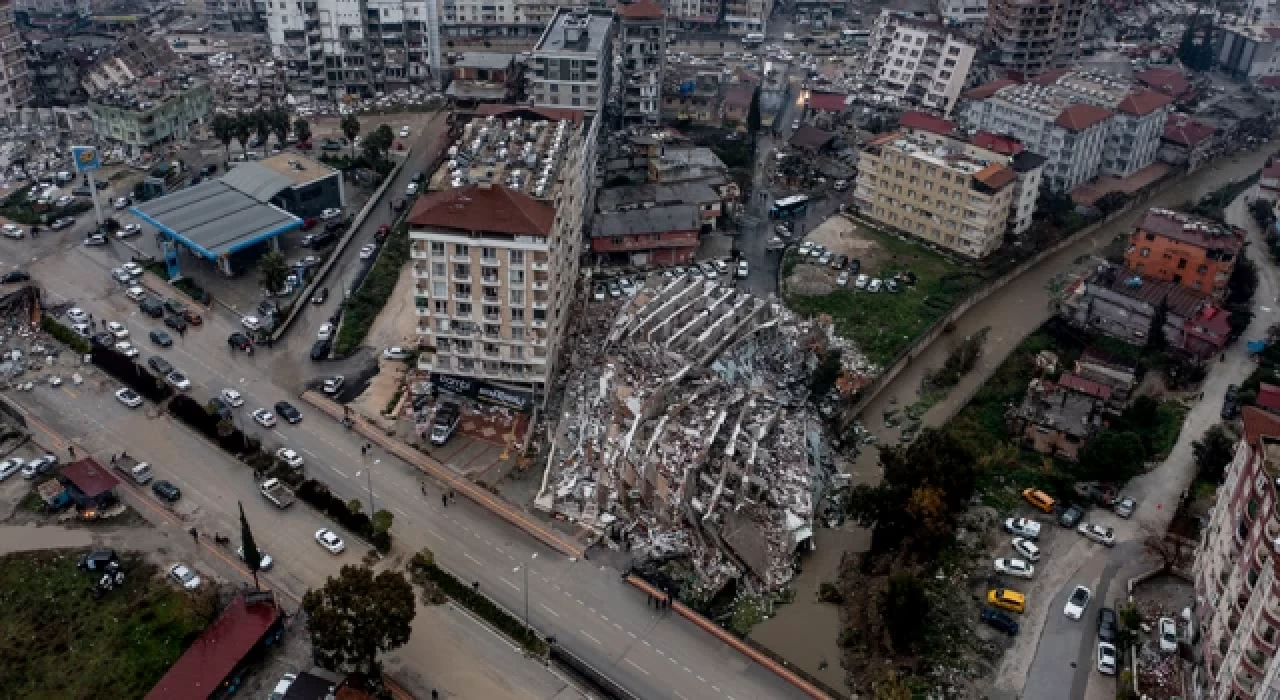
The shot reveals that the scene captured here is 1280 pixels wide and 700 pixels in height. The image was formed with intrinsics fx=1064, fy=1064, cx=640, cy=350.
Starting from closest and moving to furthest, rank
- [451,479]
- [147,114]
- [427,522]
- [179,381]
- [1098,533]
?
[427,522] < [1098,533] < [451,479] < [179,381] < [147,114]

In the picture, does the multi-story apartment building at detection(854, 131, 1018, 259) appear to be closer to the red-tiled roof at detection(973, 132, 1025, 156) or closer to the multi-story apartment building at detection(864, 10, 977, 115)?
the red-tiled roof at detection(973, 132, 1025, 156)

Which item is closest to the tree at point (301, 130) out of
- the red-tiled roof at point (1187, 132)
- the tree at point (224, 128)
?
the tree at point (224, 128)

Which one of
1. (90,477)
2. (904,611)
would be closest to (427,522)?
(90,477)

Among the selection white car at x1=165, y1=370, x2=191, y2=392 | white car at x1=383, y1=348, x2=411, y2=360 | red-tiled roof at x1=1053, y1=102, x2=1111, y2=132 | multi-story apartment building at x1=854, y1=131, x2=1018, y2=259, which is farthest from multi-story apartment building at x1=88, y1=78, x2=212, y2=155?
red-tiled roof at x1=1053, y1=102, x2=1111, y2=132

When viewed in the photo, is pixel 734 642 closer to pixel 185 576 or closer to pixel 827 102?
pixel 185 576

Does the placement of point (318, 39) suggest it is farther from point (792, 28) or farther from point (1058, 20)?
point (1058, 20)

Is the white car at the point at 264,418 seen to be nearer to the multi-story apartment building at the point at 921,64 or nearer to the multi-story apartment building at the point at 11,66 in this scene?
the multi-story apartment building at the point at 11,66
